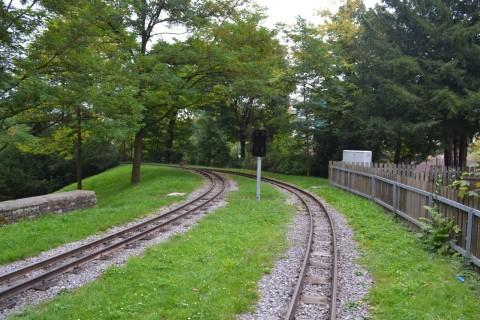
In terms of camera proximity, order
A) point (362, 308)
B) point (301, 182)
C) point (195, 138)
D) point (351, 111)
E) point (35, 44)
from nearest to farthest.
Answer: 1. point (362, 308)
2. point (35, 44)
3. point (301, 182)
4. point (351, 111)
5. point (195, 138)

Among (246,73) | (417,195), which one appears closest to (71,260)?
(417,195)

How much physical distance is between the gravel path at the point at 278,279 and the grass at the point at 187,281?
23 cm

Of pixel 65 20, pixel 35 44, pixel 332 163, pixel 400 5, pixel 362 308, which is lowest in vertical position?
pixel 362 308

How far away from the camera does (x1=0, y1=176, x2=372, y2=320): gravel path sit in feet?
19.4

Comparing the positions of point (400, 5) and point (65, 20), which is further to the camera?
point (400, 5)

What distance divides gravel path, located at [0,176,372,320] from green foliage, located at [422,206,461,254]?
1648 mm

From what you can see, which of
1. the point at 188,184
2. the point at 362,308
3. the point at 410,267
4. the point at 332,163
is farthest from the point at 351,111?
the point at 362,308

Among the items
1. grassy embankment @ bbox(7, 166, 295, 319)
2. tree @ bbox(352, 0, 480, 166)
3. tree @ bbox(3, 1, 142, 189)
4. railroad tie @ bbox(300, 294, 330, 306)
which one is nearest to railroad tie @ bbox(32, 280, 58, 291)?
grassy embankment @ bbox(7, 166, 295, 319)

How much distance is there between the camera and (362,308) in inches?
236

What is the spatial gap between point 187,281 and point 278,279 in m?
1.60

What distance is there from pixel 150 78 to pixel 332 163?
34.7ft

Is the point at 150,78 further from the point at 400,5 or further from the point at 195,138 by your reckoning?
A: the point at 195,138

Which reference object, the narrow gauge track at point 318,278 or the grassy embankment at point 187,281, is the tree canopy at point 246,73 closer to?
the grassy embankment at point 187,281

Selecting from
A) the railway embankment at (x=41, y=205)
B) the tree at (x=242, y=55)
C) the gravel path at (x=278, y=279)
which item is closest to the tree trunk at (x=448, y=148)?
the tree at (x=242, y=55)
